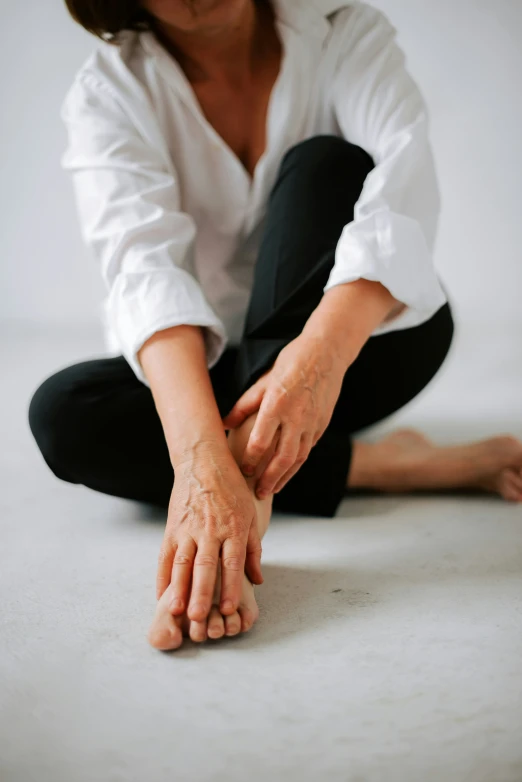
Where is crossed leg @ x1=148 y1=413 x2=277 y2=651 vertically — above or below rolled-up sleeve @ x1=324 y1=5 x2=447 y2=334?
below

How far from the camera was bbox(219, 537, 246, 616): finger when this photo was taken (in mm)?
682

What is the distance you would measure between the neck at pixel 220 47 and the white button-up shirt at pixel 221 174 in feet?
0.15

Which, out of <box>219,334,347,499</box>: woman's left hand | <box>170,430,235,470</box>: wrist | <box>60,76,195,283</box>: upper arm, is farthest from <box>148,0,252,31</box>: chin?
<box>170,430,235,470</box>: wrist

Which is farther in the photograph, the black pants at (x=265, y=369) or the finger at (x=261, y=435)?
the black pants at (x=265, y=369)

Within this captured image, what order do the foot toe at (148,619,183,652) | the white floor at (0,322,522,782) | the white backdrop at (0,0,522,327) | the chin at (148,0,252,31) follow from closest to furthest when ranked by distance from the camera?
the white floor at (0,322,522,782) < the foot toe at (148,619,183,652) < the chin at (148,0,252,31) < the white backdrop at (0,0,522,327)

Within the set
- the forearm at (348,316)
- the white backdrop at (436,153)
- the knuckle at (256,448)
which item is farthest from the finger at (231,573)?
the white backdrop at (436,153)

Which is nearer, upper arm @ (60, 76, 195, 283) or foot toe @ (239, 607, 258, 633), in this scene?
foot toe @ (239, 607, 258, 633)

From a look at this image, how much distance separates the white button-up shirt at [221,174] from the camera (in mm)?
914

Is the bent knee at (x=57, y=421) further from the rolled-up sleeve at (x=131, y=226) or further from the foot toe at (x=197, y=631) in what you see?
the foot toe at (x=197, y=631)

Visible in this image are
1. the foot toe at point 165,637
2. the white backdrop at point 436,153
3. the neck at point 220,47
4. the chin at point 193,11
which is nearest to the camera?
the foot toe at point 165,637

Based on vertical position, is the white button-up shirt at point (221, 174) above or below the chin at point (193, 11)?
below

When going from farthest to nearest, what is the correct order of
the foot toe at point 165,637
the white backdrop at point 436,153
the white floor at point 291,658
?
the white backdrop at point 436,153
the foot toe at point 165,637
the white floor at point 291,658

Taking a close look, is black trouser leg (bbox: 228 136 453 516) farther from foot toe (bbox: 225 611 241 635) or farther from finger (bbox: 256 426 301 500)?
foot toe (bbox: 225 611 241 635)

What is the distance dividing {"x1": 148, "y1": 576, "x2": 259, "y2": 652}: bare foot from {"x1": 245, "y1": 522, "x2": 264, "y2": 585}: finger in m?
0.04
